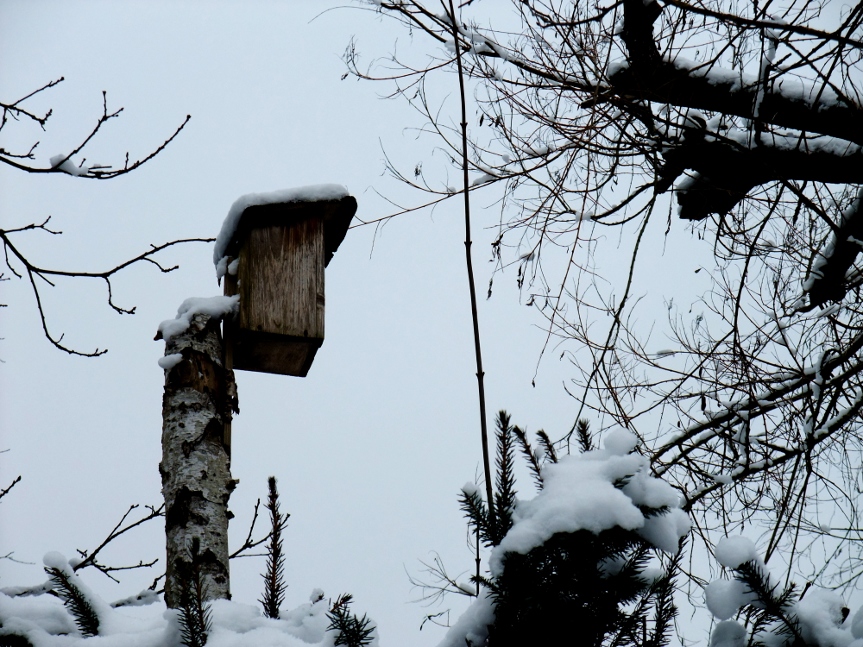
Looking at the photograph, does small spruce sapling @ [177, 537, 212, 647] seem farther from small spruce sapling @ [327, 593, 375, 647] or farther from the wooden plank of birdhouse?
the wooden plank of birdhouse

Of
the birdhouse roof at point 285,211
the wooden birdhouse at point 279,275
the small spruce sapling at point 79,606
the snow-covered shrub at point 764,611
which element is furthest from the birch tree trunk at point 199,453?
the snow-covered shrub at point 764,611

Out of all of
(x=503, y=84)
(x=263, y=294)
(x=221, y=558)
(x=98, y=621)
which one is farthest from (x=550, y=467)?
(x=503, y=84)

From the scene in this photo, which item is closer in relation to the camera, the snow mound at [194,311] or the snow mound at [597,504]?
the snow mound at [597,504]

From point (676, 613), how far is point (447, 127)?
2468mm

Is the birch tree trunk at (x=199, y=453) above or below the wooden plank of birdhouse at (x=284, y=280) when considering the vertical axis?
below

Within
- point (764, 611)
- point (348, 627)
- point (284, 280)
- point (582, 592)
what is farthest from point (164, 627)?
point (284, 280)

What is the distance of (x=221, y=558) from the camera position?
2125mm

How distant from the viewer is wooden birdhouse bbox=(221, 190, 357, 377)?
2.61 metres

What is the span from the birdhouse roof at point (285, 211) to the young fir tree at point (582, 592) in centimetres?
187

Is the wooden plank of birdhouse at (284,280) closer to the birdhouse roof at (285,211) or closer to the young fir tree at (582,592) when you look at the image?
the birdhouse roof at (285,211)

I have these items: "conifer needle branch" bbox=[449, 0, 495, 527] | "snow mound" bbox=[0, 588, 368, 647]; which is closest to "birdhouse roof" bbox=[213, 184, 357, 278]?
"conifer needle branch" bbox=[449, 0, 495, 527]

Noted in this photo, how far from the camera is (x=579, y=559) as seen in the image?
1.13 meters

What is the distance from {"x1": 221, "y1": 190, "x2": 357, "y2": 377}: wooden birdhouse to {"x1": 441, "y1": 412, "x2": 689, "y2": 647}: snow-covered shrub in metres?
1.55

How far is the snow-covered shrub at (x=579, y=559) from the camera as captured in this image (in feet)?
3.66
